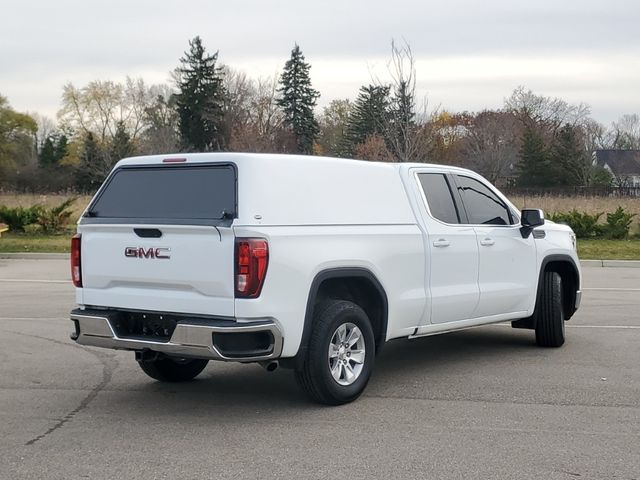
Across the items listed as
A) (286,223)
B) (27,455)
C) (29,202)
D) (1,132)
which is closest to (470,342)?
(286,223)

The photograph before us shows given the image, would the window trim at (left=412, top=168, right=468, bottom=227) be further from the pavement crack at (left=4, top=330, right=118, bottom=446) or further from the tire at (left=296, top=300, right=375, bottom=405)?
the pavement crack at (left=4, top=330, right=118, bottom=446)

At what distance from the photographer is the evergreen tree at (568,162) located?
224ft

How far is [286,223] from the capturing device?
20.4 feet

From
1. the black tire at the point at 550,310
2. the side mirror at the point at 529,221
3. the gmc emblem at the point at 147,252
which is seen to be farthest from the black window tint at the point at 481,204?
the gmc emblem at the point at 147,252

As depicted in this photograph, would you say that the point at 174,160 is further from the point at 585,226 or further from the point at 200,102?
the point at 200,102

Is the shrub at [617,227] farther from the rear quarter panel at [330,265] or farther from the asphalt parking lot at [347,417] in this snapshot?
the rear quarter panel at [330,265]

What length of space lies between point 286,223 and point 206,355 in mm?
1088

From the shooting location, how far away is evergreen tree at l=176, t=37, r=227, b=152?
72938mm

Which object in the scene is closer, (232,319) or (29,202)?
(232,319)

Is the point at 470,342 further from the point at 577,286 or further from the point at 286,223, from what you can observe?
Answer: the point at 286,223

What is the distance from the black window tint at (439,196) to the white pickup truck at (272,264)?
2cm

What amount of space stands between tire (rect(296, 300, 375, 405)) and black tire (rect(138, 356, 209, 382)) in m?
1.46

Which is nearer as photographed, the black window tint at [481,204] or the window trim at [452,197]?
the window trim at [452,197]

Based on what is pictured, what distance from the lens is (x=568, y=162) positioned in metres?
68.1
